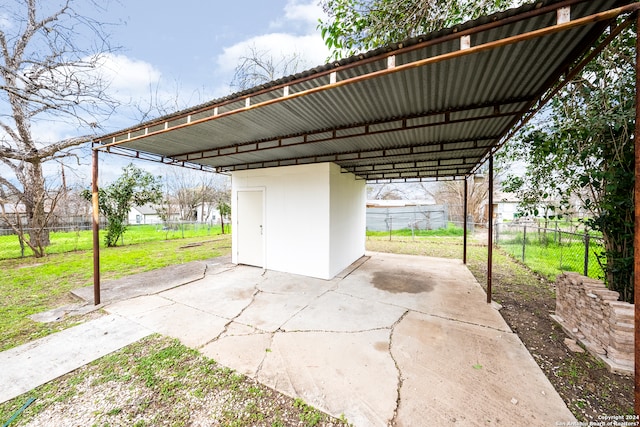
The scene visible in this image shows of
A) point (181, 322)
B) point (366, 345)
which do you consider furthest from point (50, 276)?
point (366, 345)

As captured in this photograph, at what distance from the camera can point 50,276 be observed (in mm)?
5207

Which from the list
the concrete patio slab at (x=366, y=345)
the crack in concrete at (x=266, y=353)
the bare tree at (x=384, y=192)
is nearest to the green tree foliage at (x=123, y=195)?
the concrete patio slab at (x=366, y=345)

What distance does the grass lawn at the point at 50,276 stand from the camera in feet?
9.83

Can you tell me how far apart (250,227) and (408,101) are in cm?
489

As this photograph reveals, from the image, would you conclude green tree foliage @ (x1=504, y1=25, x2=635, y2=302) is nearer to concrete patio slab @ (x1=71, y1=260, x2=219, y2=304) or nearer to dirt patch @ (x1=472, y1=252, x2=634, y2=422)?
dirt patch @ (x1=472, y1=252, x2=634, y2=422)

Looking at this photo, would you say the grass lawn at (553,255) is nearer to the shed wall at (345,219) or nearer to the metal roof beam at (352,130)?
the metal roof beam at (352,130)

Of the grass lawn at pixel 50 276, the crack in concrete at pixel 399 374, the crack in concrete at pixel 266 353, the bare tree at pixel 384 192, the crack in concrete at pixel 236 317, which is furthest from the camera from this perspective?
the bare tree at pixel 384 192

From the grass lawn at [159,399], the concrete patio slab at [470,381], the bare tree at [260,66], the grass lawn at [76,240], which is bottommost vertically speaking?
the grass lawn at [159,399]

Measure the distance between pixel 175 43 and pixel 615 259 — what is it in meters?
9.97

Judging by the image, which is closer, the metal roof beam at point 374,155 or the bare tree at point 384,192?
the metal roof beam at point 374,155

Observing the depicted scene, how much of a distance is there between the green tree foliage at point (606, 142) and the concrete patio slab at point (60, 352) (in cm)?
594

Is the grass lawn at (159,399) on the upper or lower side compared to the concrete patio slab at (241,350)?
lower

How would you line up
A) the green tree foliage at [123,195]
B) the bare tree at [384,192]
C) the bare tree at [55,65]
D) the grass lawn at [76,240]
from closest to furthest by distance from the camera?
1. the bare tree at [55,65]
2. the grass lawn at [76,240]
3. the green tree foliage at [123,195]
4. the bare tree at [384,192]

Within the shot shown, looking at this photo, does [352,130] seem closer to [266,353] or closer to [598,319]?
[266,353]
